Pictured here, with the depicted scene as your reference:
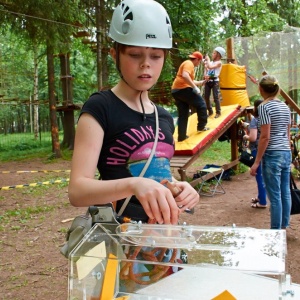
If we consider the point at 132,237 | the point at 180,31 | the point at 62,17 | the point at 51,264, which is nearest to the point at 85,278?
the point at 132,237

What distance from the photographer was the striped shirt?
412 centimetres

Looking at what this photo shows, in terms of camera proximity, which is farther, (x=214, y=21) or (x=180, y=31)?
(x=214, y=21)

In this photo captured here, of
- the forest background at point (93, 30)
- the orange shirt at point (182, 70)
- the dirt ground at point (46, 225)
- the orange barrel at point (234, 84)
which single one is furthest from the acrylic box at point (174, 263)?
the orange barrel at point (234, 84)

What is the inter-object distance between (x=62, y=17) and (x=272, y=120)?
283 inches

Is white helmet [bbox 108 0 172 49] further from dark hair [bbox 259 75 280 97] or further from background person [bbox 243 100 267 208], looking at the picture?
background person [bbox 243 100 267 208]

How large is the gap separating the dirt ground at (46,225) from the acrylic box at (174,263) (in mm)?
1659

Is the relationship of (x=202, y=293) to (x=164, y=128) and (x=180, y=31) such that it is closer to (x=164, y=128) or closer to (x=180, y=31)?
(x=164, y=128)

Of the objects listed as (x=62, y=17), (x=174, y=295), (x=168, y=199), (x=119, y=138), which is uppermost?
(x=62, y=17)

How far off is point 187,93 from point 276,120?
3023 mm

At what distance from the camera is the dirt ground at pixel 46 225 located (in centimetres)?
371

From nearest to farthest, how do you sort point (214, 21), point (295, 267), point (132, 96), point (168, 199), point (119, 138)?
point (168, 199) → point (119, 138) → point (132, 96) → point (295, 267) → point (214, 21)

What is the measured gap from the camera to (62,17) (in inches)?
380

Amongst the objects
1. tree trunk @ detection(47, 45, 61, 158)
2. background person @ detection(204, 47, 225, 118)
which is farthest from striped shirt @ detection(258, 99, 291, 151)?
tree trunk @ detection(47, 45, 61, 158)

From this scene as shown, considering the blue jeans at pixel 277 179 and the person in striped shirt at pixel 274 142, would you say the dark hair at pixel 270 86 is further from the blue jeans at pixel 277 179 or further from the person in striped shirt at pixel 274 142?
the blue jeans at pixel 277 179
